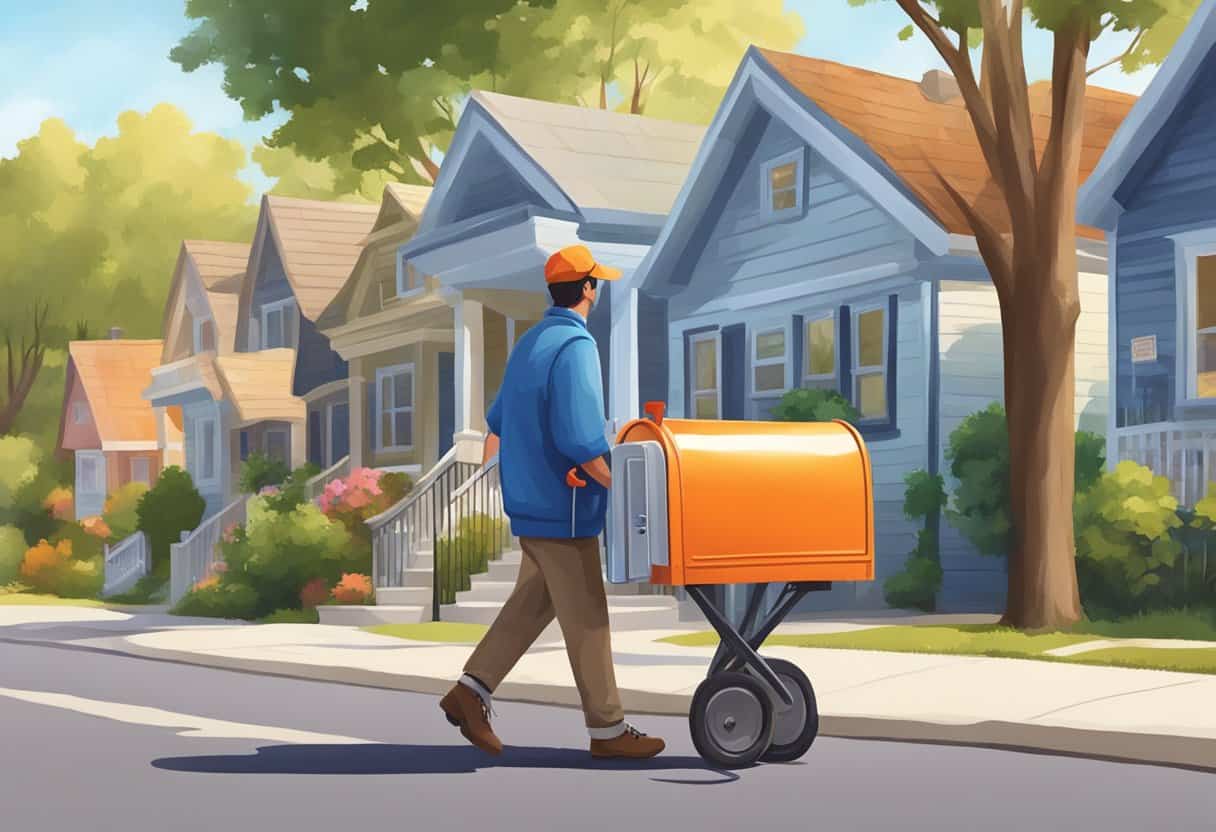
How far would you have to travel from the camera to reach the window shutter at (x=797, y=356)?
1040 inches

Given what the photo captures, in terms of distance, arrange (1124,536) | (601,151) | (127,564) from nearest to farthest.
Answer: (1124,536) → (601,151) → (127,564)

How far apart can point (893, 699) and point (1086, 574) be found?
8.17 metres

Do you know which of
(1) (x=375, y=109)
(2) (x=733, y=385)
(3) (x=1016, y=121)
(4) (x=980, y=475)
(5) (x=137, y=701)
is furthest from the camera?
(1) (x=375, y=109)

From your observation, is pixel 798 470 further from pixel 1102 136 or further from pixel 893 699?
pixel 1102 136

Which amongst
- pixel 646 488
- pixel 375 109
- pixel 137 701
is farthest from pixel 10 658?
pixel 375 109

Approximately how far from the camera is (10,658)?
66.1 ft

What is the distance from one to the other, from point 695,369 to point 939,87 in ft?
16.7

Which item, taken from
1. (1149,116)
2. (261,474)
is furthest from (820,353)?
(261,474)

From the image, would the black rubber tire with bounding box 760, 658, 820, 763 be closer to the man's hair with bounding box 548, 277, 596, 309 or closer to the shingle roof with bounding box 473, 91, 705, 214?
the man's hair with bounding box 548, 277, 596, 309

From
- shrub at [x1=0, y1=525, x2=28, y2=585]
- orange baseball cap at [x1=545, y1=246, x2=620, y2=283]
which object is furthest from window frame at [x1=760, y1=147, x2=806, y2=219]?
shrub at [x1=0, y1=525, x2=28, y2=585]

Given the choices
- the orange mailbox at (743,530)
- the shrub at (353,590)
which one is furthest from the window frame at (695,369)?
the orange mailbox at (743,530)

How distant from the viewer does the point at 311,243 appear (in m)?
42.9

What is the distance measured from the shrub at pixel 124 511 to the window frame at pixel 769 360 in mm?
17677

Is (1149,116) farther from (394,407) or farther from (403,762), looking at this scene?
(394,407)
